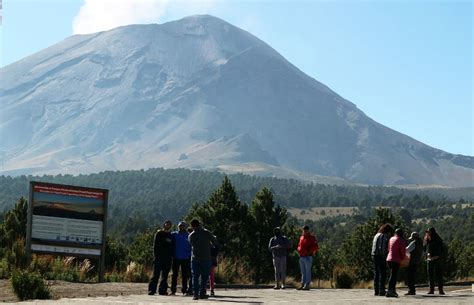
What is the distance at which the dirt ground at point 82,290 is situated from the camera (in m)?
19.1

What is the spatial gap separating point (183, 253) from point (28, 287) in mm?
4505

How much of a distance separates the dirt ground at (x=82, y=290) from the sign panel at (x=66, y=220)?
266 centimetres

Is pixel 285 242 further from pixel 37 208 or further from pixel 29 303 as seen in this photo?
pixel 29 303

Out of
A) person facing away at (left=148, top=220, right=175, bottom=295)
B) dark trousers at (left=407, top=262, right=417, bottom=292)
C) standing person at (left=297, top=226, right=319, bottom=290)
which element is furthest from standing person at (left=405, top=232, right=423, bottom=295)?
person facing away at (left=148, top=220, right=175, bottom=295)

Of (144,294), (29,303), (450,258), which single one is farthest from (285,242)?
(450,258)

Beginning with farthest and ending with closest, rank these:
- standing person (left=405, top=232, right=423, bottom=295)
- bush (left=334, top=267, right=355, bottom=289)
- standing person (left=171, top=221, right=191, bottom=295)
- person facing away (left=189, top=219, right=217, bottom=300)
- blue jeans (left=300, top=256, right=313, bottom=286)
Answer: bush (left=334, top=267, right=355, bottom=289)
blue jeans (left=300, top=256, right=313, bottom=286)
standing person (left=405, top=232, right=423, bottom=295)
standing person (left=171, top=221, right=191, bottom=295)
person facing away (left=189, top=219, right=217, bottom=300)

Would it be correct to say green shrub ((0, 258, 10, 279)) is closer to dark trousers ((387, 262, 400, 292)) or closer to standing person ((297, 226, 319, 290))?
standing person ((297, 226, 319, 290))

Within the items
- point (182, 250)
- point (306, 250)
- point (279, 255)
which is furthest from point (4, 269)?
point (306, 250)

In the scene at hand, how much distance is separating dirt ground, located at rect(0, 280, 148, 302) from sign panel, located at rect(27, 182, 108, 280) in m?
2.66

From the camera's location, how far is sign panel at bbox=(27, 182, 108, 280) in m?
25.3

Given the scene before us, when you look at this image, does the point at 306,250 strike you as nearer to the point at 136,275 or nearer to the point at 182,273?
the point at 182,273

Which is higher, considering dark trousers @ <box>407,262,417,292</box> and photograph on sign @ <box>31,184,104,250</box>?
photograph on sign @ <box>31,184,104,250</box>

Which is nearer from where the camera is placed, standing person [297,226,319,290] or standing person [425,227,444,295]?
standing person [425,227,444,295]

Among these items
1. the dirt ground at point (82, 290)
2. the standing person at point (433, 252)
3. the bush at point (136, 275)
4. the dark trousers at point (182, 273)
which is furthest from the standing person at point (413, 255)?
the bush at point (136, 275)
